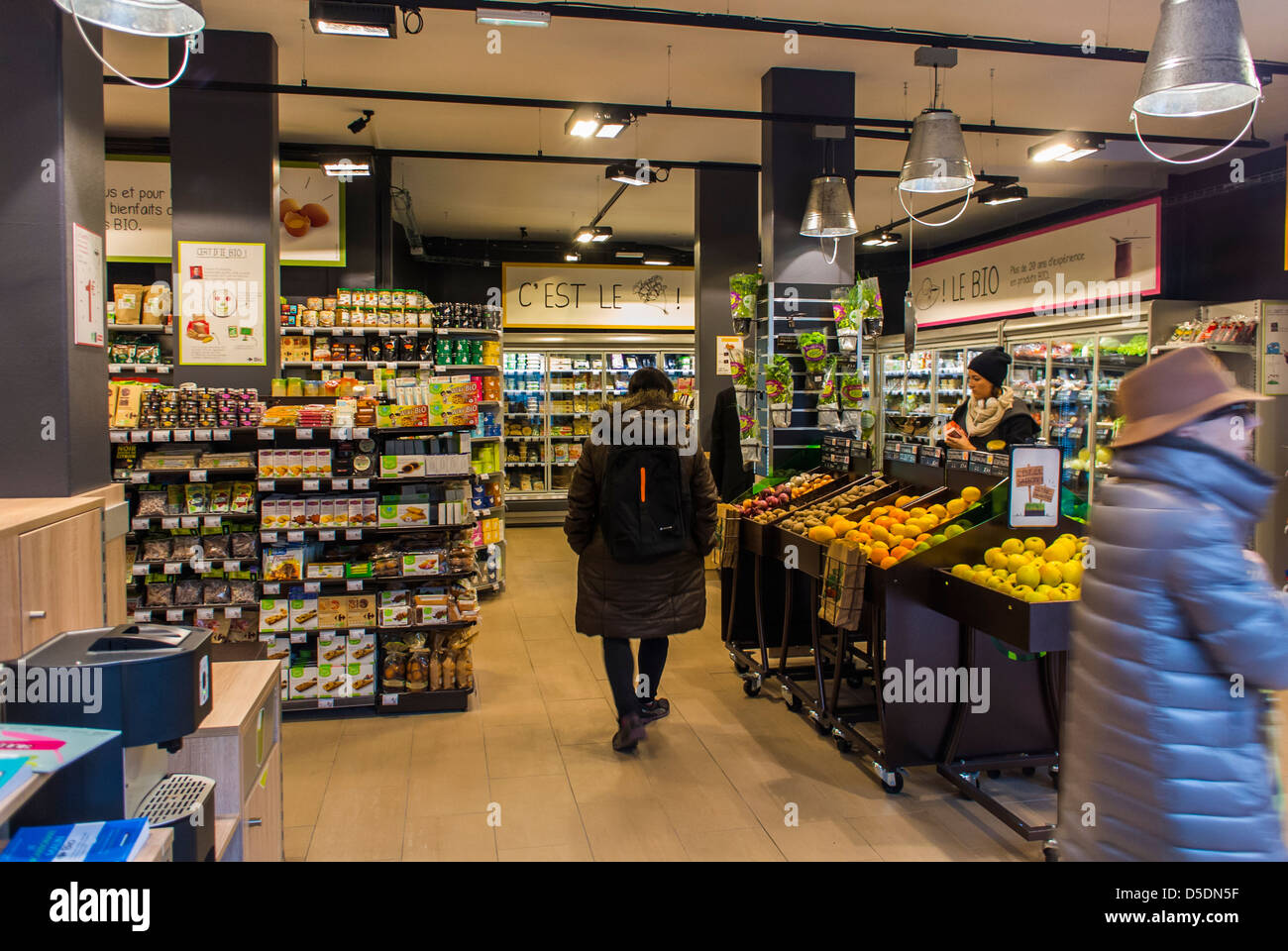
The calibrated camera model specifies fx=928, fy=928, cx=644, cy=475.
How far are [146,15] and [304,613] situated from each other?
10.2ft

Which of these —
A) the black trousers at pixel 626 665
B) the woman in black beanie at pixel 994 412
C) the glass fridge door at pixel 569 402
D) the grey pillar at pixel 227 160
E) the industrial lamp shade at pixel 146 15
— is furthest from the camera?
the glass fridge door at pixel 569 402

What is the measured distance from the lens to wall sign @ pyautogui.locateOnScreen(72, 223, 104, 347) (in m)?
3.18

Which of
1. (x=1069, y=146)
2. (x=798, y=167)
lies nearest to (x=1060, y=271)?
(x=1069, y=146)

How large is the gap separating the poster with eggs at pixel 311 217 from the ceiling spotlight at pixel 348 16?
3.78 meters

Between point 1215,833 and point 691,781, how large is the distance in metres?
2.60

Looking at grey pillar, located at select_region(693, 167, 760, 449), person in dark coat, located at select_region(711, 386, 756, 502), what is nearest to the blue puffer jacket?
person in dark coat, located at select_region(711, 386, 756, 502)

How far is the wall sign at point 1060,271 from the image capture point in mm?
9445

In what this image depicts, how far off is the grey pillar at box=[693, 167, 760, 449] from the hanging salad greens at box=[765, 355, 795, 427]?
326cm

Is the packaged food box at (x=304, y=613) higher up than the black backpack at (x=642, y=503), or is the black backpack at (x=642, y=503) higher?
the black backpack at (x=642, y=503)

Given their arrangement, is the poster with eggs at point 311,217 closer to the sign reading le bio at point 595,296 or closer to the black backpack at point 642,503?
the sign reading le bio at point 595,296

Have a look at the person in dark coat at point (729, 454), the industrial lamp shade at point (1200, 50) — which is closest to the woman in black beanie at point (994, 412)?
the industrial lamp shade at point (1200, 50)

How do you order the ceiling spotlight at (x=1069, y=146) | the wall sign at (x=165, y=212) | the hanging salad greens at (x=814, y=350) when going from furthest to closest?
1. the wall sign at (x=165, y=212)
2. the ceiling spotlight at (x=1069, y=146)
3. the hanging salad greens at (x=814, y=350)

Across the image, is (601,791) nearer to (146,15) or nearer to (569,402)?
(146,15)

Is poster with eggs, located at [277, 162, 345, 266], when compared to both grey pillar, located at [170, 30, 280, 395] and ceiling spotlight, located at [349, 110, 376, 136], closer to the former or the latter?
ceiling spotlight, located at [349, 110, 376, 136]
